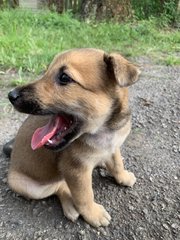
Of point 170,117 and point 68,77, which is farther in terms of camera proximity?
point 170,117

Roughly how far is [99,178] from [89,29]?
3.89 metres

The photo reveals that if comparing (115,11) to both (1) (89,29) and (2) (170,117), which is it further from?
(2) (170,117)

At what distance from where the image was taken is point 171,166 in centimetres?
326

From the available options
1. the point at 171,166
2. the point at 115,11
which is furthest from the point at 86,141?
the point at 115,11

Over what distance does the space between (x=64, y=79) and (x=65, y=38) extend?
13.1 feet

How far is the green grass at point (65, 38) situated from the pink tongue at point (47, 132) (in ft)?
7.52

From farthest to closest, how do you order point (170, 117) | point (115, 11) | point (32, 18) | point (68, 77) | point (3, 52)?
1. point (115, 11)
2. point (32, 18)
3. point (3, 52)
4. point (170, 117)
5. point (68, 77)

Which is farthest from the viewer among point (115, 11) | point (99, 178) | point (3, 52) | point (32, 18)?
point (115, 11)

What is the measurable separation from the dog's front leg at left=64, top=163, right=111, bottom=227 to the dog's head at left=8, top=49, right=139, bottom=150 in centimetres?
24

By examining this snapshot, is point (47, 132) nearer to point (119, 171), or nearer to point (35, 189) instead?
point (35, 189)

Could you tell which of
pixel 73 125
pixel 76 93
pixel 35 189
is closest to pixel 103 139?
pixel 73 125

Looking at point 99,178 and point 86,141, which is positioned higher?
point 86,141

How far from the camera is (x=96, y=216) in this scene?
2.69m

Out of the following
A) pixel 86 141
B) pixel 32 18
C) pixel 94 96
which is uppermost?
pixel 94 96
